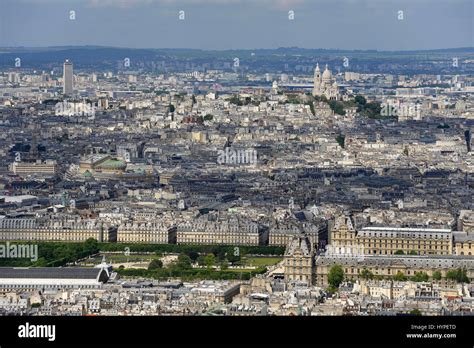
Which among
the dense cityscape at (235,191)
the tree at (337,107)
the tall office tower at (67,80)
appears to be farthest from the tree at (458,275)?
the tall office tower at (67,80)

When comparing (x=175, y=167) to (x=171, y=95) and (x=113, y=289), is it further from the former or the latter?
(x=171, y=95)

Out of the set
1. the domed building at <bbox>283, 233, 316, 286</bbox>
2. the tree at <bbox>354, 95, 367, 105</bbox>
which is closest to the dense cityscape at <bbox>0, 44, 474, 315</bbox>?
the domed building at <bbox>283, 233, 316, 286</bbox>

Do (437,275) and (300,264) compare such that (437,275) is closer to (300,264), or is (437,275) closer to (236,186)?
(300,264)

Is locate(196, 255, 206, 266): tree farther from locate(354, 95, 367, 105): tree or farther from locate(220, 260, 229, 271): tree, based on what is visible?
locate(354, 95, 367, 105): tree

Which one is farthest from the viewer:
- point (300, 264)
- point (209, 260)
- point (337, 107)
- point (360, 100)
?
point (360, 100)

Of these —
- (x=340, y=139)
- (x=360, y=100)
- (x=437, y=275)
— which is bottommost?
(x=340, y=139)

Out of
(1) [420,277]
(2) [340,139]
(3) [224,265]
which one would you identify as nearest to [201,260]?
(3) [224,265]
